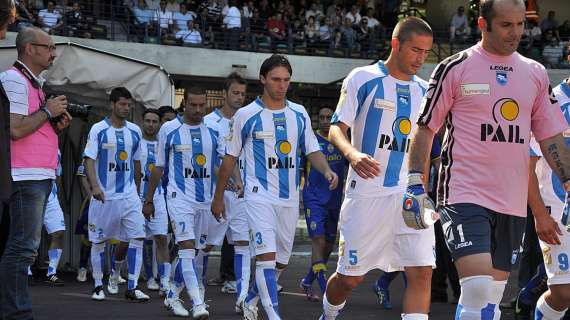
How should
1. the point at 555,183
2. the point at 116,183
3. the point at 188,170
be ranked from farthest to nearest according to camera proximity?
the point at 116,183, the point at 188,170, the point at 555,183

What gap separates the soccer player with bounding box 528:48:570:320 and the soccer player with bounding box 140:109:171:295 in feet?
17.6

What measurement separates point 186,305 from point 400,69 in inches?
193

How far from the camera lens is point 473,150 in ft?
19.0

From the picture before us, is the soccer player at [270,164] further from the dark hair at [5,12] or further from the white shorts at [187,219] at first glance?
the dark hair at [5,12]

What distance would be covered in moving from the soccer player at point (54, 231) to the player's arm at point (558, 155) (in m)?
8.80

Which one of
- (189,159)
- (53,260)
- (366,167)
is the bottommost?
(53,260)

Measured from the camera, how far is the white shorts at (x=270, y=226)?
8461 millimetres

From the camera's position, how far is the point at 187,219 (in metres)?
10.2

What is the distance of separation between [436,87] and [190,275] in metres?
4.55

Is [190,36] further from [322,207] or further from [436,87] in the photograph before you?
[436,87]

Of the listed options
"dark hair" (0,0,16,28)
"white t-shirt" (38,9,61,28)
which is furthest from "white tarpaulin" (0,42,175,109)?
"white t-shirt" (38,9,61,28)

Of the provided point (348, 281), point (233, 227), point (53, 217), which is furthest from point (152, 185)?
point (348, 281)

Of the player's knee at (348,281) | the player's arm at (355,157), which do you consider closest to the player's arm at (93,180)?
the player's knee at (348,281)

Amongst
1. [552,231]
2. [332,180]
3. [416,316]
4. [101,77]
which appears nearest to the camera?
[552,231]
